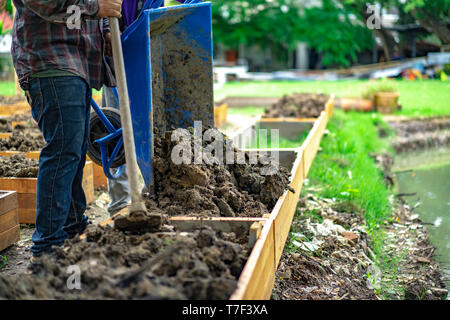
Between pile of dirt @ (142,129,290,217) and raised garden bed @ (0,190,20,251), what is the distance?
1.05m

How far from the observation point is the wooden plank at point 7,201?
126 inches

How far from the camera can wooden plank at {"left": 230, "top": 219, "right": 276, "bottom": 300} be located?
5.61 feet

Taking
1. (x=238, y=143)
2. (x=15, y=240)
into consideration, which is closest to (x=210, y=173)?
(x=15, y=240)

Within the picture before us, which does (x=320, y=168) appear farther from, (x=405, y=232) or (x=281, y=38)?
(x=281, y=38)

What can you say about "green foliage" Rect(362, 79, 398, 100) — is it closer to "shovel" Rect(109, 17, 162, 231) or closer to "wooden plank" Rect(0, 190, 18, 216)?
"wooden plank" Rect(0, 190, 18, 216)

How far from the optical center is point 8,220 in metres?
3.25

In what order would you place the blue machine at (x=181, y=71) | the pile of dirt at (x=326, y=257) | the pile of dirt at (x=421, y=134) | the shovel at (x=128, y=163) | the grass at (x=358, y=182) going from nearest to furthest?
the shovel at (x=128, y=163) < the pile of dirt at (x=326, y=257) < the blue machine at (x=181, y=71) < the grass at (x=358, y=182) < the pile of dirt at (x=421, y=134)

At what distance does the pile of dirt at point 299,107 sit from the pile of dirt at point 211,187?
4.04m

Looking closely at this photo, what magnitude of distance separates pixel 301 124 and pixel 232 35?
18543mm

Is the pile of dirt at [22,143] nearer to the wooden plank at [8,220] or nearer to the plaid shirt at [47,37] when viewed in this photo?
the wooden plank at [8,220]

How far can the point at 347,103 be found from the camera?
402 inches

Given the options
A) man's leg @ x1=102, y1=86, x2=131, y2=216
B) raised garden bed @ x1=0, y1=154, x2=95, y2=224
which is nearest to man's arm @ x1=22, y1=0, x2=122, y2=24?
man's leg @ x1=102, y1=86, x2=131, y2=216

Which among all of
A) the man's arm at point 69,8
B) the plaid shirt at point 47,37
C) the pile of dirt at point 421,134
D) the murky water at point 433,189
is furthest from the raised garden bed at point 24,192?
the pile of dirt at point 421,134

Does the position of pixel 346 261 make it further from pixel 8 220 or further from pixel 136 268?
pixel 8 220
